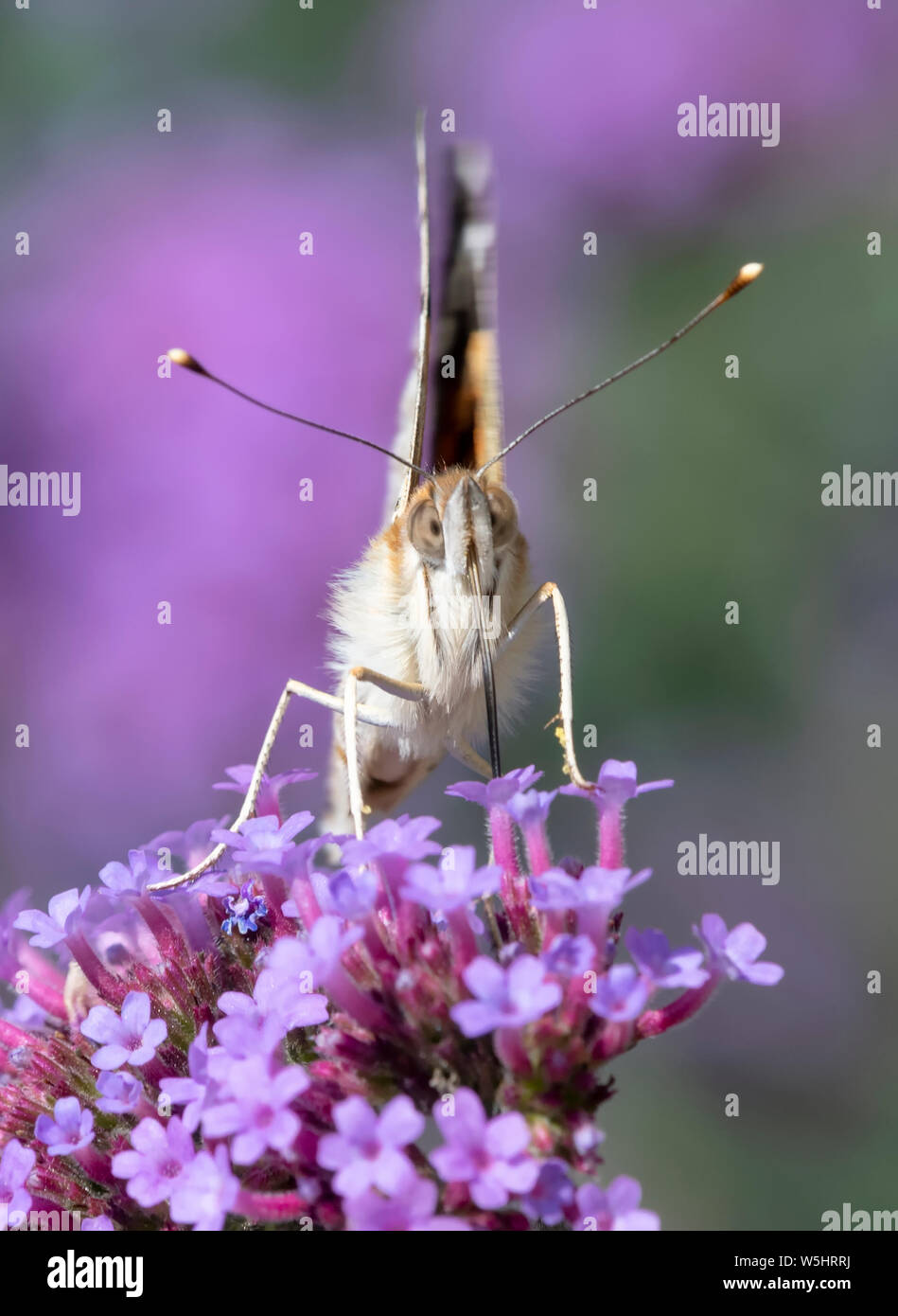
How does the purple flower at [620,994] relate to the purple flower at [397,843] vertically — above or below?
below

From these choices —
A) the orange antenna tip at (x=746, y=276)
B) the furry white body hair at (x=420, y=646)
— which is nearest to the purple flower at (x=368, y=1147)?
the furry white body hair at (x=420, y=646)

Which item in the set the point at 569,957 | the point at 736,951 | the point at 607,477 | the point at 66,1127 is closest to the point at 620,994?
the point at 569,957

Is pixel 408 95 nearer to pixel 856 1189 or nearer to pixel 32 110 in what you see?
pixel 32 110

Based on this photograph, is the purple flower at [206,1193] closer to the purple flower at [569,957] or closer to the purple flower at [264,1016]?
the purple flower at [264,1016]

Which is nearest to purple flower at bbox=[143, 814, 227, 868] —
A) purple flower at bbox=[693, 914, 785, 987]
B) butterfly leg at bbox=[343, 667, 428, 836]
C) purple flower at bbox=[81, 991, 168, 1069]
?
butterfly leg at bbox=[343, 667, 428, 836]

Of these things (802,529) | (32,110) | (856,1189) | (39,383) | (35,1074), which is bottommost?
(856,1189)

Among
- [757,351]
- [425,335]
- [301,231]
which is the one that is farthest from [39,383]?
[757,351]
